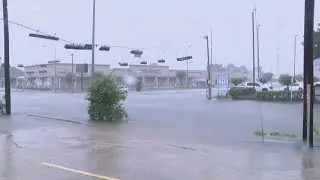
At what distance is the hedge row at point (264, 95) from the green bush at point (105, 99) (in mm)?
21219

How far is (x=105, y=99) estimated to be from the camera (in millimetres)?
22422

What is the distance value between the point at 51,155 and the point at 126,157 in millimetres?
1790

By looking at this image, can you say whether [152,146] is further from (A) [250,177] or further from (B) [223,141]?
(A) [250,177]

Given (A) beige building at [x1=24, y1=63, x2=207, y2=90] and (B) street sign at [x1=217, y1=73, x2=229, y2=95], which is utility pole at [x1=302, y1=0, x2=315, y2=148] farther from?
(A) beige building at [x1=24, y1=63, x2=207, y2=90]

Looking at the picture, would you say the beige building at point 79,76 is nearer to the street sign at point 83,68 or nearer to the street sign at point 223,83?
the street sign at point 83,68

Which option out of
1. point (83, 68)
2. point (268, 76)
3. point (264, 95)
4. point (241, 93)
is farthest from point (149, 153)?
point (268, 76)

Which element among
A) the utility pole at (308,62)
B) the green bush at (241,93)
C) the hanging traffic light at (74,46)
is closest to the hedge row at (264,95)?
the green bush at (241,93)

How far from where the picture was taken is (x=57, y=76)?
12000 centimetres

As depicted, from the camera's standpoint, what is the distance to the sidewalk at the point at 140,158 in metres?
9.30

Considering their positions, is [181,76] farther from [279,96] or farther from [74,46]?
[74,46]

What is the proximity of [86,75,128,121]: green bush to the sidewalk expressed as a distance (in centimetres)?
585

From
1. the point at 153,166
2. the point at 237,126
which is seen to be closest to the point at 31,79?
the point at 237,126

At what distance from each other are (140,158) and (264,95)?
31.9m

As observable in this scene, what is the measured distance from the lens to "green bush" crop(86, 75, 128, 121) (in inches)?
878
